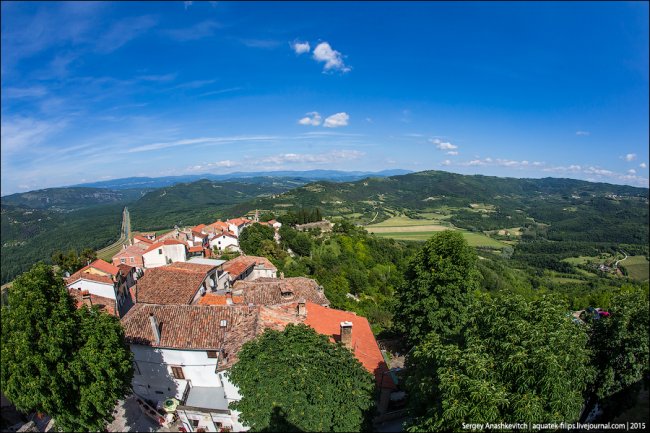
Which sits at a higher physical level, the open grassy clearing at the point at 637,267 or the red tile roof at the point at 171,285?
the red tile roof at the point at 171,285

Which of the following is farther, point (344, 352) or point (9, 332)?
point (344, 352)

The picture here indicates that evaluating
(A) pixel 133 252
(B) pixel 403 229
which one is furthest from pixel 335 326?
(B) pixel 403 229

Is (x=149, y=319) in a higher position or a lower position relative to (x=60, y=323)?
lower

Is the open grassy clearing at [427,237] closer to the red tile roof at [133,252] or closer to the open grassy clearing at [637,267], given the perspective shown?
the open grassy clearing at [637,267]

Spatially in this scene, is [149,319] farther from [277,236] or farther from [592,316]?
[277,236]

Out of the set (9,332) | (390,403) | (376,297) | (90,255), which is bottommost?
(376,297)

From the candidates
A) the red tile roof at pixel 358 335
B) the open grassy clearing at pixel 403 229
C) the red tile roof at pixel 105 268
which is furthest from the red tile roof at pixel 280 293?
the open grassy clearing at pixel 403 229

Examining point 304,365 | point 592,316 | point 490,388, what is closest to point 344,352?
point 304,365

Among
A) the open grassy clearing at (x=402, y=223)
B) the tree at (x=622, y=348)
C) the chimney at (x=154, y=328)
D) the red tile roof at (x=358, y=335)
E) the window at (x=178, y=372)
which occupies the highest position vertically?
the tree at (x=622, y=348)
